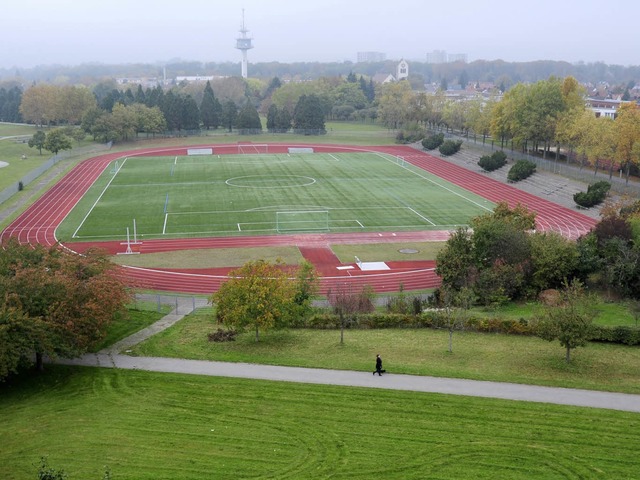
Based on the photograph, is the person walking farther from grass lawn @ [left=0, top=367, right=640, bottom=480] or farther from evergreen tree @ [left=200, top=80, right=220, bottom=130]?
evergreen tree @ [left=200, top=80, right=220, bottom=130]

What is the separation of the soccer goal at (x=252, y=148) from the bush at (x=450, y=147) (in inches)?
1083

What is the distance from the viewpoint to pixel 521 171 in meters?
78.4

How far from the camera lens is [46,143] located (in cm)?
9906

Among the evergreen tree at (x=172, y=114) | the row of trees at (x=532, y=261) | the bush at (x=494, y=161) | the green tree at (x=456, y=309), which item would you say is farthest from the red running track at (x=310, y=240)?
the evergreen tree at (x=172, y=114)

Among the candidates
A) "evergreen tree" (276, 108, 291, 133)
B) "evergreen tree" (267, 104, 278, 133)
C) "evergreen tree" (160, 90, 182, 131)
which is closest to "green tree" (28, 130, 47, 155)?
"evergreen tree" (160, 90, 182, 131)

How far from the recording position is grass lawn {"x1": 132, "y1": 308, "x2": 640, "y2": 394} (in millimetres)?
26625

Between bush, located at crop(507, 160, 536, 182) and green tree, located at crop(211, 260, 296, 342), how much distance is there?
5279cm

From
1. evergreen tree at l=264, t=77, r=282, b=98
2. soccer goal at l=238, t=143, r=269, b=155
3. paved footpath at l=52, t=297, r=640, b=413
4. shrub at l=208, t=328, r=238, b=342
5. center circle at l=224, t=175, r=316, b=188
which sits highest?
evergreen tree at l=264, t=77, r=282, b=98

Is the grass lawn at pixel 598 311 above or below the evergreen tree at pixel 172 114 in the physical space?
below

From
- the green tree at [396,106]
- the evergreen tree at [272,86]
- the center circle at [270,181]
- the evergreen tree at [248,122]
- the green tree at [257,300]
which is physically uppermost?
the evergreen tree at [272,86]

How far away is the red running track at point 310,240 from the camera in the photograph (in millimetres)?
44375

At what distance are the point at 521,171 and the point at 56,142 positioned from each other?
6343cm

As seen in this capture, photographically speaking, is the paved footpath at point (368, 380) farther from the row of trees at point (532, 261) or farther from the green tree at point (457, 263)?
the green tree at point (457, 263)

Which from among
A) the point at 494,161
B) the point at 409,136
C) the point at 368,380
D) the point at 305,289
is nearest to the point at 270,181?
the point at 494,161
